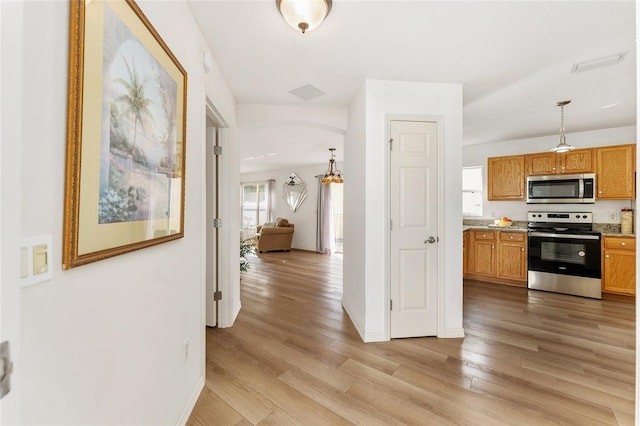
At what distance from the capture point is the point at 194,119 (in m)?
1.73

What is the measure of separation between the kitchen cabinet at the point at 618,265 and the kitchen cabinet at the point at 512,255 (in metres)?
0.86

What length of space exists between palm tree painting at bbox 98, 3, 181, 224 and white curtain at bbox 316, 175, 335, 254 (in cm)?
628

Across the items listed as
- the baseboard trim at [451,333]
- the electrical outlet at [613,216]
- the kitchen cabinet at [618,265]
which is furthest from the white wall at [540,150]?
the baseboard trim at [451,333]

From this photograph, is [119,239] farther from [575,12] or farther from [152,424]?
[575,12]

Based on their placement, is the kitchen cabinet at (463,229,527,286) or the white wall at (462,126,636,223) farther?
the kitchen cabinet at (463,229,527,286)

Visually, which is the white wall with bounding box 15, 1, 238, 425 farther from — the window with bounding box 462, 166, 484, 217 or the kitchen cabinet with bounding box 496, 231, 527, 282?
the window with bounding box 462, 166, 484, 217

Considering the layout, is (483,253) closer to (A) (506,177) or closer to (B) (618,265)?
(A) (506,177)

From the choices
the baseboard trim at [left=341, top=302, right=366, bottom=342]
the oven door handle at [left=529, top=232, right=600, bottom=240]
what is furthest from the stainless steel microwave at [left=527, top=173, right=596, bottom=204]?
the baseboard trim at [left=341, top=302, right=366, bottom=342]

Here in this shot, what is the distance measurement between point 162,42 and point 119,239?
35.8 inches

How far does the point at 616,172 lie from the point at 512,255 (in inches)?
66.6

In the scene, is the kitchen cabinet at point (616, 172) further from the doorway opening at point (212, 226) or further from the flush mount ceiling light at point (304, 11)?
the doorway opening at point (212, 226)

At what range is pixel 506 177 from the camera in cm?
463

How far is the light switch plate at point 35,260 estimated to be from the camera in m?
0.65

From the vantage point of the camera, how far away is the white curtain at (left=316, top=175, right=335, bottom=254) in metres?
7.53
